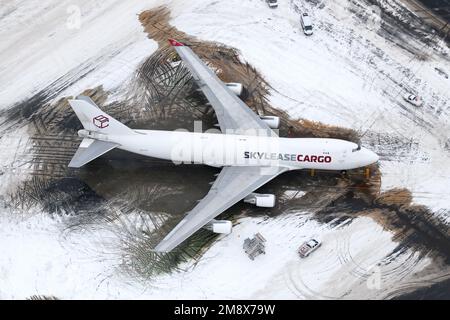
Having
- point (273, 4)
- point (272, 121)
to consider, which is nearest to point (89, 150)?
point (272, 121)

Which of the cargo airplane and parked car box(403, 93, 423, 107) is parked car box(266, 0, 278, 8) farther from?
parked car box(403, 93, 423, 107)

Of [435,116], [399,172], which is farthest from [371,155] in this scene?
[435,116]

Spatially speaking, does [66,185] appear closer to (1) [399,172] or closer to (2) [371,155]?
(2) [371,155]

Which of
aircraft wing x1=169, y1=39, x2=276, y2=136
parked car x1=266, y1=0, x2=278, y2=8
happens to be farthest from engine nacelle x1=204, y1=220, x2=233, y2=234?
parked car x1=266, y1=0, x2=278, y2=8

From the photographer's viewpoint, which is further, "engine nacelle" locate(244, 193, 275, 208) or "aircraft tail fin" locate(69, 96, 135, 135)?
"aircraft tail fin" locate(69, 96, 135, 135)

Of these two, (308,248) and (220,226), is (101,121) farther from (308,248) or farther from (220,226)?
(308,248)

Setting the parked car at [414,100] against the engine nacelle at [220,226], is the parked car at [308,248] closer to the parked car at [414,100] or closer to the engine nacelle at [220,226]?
the engine nacelle at [220,226]

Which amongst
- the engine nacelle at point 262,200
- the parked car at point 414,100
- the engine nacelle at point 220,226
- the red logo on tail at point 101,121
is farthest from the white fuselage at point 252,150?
the parked car at point 414,100
